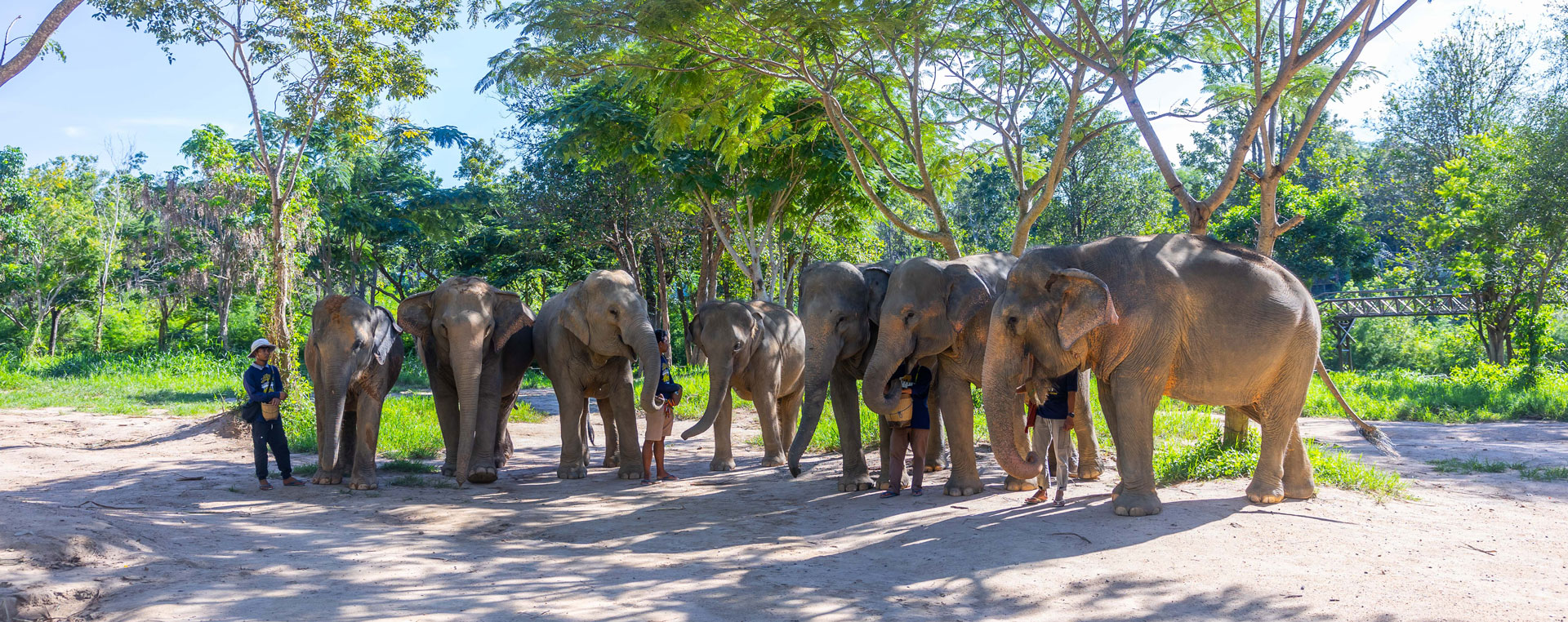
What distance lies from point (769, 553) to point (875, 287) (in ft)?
10.9

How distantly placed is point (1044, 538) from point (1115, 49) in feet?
25.0

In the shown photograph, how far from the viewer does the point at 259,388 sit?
30.5 ft

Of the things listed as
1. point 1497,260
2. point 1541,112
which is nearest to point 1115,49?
point 1541,112

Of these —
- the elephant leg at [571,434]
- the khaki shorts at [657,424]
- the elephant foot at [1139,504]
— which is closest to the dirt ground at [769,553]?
the elephant foot at [1139,504]

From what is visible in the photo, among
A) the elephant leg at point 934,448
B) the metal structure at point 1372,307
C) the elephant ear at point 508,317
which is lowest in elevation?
the elephant leg at point 934,448

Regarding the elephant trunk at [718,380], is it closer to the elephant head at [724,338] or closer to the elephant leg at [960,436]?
the elephant head at [724,338]

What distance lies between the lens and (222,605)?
502 centimetres

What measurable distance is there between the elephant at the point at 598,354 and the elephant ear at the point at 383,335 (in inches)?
64.0

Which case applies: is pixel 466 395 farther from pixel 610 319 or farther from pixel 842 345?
pixel 842 345

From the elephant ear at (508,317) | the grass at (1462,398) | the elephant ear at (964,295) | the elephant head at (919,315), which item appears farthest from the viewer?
the grass at (1462,398)

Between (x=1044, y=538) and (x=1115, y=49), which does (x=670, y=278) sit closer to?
(x=1115, y=49)

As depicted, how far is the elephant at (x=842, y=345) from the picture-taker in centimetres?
884

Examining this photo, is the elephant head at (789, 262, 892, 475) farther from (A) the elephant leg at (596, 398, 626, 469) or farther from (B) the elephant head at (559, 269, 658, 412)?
(A) the elephant leg at (596, 398, 626, 469)

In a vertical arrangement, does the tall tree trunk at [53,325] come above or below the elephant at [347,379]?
above
